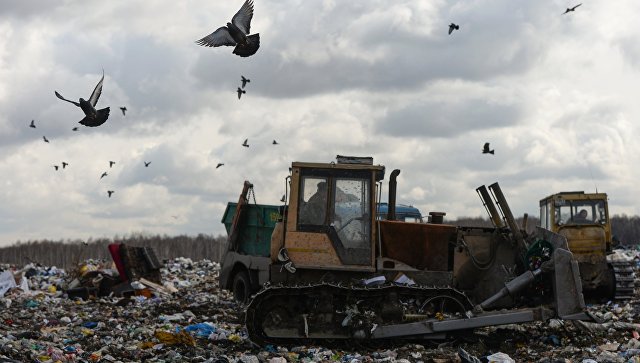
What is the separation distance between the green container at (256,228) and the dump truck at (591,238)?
15.9ft

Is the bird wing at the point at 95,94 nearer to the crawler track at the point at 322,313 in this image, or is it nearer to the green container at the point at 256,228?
the crawler track at the point at 322,313

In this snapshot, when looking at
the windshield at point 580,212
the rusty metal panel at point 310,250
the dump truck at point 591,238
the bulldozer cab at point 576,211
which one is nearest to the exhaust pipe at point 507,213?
the rusty metal panel at point 310,250

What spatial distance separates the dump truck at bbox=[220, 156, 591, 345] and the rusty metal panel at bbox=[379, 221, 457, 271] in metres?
0.01

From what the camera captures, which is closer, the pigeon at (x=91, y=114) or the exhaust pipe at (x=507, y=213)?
the pigeon at (x=91, y=114)

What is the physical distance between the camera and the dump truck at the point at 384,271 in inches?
376

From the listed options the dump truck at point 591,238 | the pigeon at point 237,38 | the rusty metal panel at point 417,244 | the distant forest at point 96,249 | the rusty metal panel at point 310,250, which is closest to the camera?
the pigeon at point 237,38

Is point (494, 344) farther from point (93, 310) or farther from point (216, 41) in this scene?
point (93, 310)

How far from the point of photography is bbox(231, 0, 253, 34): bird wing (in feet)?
31.5

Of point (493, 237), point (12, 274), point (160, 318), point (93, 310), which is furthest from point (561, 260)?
point (12, 274)

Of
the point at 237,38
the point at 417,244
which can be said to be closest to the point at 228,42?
the point at 237,38

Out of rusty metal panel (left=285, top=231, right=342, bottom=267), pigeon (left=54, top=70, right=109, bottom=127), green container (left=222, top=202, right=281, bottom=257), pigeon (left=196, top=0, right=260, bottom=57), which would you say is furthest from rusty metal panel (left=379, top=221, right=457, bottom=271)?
green container (left=222, top=202, right=281, bottom=257)

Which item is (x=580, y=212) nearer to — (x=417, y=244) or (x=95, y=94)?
(x=417, y=244)

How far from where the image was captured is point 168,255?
31141 millimetres

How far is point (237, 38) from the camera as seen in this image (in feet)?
30.9
